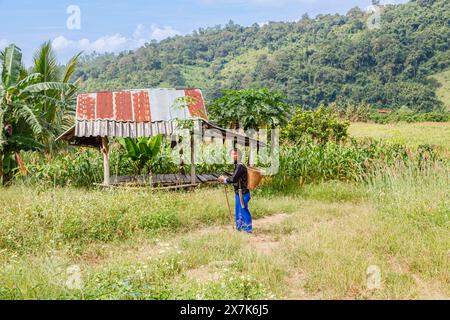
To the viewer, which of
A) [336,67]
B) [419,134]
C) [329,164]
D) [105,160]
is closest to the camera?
[105,160]

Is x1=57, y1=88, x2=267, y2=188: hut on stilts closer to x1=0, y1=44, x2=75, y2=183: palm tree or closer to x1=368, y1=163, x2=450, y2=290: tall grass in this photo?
x1=0, y1=44, x2=75, y2=183: palm tree

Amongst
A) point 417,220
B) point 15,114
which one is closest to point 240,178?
point 417,220

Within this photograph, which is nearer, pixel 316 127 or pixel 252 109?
pixel 252 109

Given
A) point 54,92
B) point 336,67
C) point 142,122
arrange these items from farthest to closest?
point 336,67, point 54,92, point 142,122

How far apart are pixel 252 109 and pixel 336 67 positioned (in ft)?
154

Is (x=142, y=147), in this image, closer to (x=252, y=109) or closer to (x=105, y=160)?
(x=105, y=160)

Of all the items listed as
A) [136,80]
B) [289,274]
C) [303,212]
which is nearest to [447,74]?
[136,80]

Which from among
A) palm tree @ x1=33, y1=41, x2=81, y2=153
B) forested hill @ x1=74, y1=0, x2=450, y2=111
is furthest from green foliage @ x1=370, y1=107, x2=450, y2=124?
palm tree @ x1=33, y1=41, x2=81, y2=153

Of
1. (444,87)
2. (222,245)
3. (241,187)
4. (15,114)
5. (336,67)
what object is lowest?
(222,245)

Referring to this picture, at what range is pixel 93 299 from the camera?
4.14 m

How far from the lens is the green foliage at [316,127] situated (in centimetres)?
1586

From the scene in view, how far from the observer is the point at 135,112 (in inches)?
443

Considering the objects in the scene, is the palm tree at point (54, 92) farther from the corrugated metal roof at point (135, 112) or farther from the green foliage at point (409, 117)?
the green foliage at point (409, 117)

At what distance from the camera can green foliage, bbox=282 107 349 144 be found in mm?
15859
